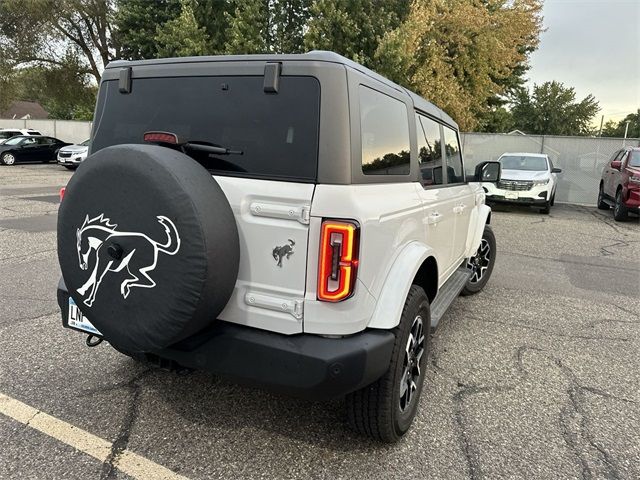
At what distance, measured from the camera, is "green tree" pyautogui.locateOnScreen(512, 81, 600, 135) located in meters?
47.3

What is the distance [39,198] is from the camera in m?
11.9

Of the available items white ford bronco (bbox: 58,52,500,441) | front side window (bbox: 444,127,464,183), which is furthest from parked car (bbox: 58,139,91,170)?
white ford bronco (bbox: 58,52,500,441)

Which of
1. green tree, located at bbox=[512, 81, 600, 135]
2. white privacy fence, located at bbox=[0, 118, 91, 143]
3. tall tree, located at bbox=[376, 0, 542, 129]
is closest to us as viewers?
tall tree, located at bbox=[376, 0, 542, 129]

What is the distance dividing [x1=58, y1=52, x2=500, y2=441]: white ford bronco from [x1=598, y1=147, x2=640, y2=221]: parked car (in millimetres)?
10999

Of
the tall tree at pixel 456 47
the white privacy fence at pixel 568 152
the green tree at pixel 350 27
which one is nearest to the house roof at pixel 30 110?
the green tree at pixel 350 27

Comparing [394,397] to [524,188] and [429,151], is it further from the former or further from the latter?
[524,188]

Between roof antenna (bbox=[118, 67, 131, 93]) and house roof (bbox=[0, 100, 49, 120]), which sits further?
house roof (bbox=[0, 100, 49, 120])

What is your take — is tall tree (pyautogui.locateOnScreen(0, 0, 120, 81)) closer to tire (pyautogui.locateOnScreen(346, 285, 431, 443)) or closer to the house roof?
tire (pyautogui.locateOnScreen(346, 285, 431, 443))

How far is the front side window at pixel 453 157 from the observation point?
159 inches

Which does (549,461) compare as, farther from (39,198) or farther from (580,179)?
(580,179)

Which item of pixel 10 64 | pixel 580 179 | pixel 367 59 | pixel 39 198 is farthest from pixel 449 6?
pixel 10 64

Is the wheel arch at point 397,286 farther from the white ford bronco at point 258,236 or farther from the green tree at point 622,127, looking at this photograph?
the green tree at point 622,127

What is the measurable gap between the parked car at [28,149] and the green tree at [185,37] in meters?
9.13

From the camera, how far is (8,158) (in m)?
22.6
